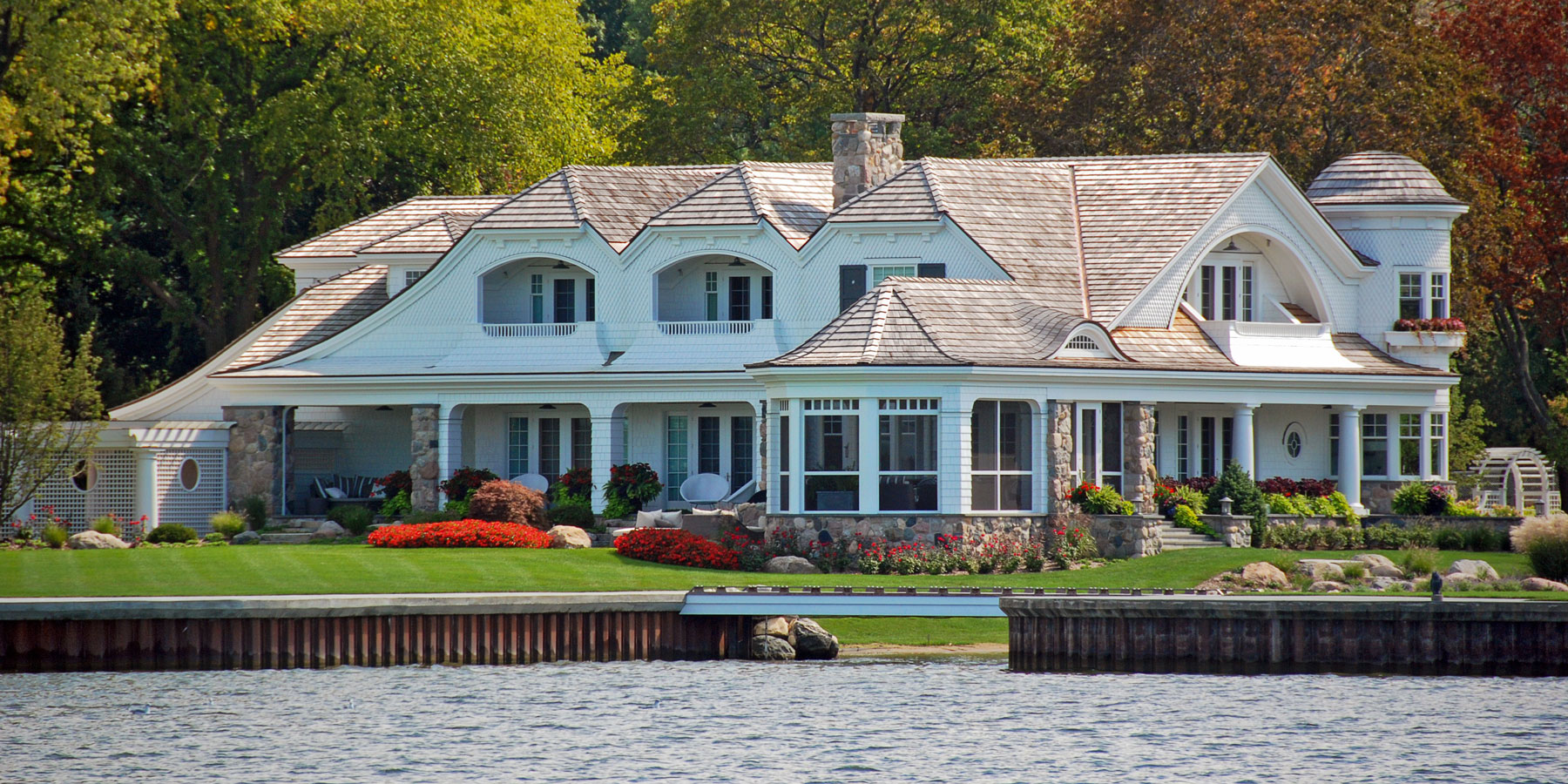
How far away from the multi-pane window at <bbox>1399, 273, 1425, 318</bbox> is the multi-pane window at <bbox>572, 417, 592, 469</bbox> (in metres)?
18.4

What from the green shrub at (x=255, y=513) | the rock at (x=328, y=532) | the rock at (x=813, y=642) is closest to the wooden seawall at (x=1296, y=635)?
the rock at (x=813, y=642)

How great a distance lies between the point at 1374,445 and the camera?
1868 inches

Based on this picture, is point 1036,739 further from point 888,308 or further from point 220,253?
point 220,253

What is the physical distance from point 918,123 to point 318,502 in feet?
76.1

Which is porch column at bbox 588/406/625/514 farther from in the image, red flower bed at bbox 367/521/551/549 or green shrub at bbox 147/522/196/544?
green shrub at bbox 147/522/196/544

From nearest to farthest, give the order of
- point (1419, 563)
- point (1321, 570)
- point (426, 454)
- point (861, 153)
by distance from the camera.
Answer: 1. point (1321, 570)
2. point (1419, 563)
3. point (426, 454)
4. point (861, 153)

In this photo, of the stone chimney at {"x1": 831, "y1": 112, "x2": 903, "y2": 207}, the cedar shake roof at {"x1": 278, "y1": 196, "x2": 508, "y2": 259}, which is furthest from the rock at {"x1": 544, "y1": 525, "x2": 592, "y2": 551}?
the cedar shake roof at {"x1": 278, "y1": 196, "x2": 508, "y2": 259}

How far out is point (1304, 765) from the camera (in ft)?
85.6

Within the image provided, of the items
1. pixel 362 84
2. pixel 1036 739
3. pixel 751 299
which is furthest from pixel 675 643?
pixel 362 84

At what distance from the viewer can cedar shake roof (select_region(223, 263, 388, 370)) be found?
4819 centimetres

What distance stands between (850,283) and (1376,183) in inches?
491

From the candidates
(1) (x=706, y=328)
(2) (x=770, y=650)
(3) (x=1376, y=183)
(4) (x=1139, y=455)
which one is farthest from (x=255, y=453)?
(3) (x=1376, y=183)

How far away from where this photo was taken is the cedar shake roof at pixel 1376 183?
4738cm

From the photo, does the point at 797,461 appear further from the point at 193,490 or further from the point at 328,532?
the point at 193,490
